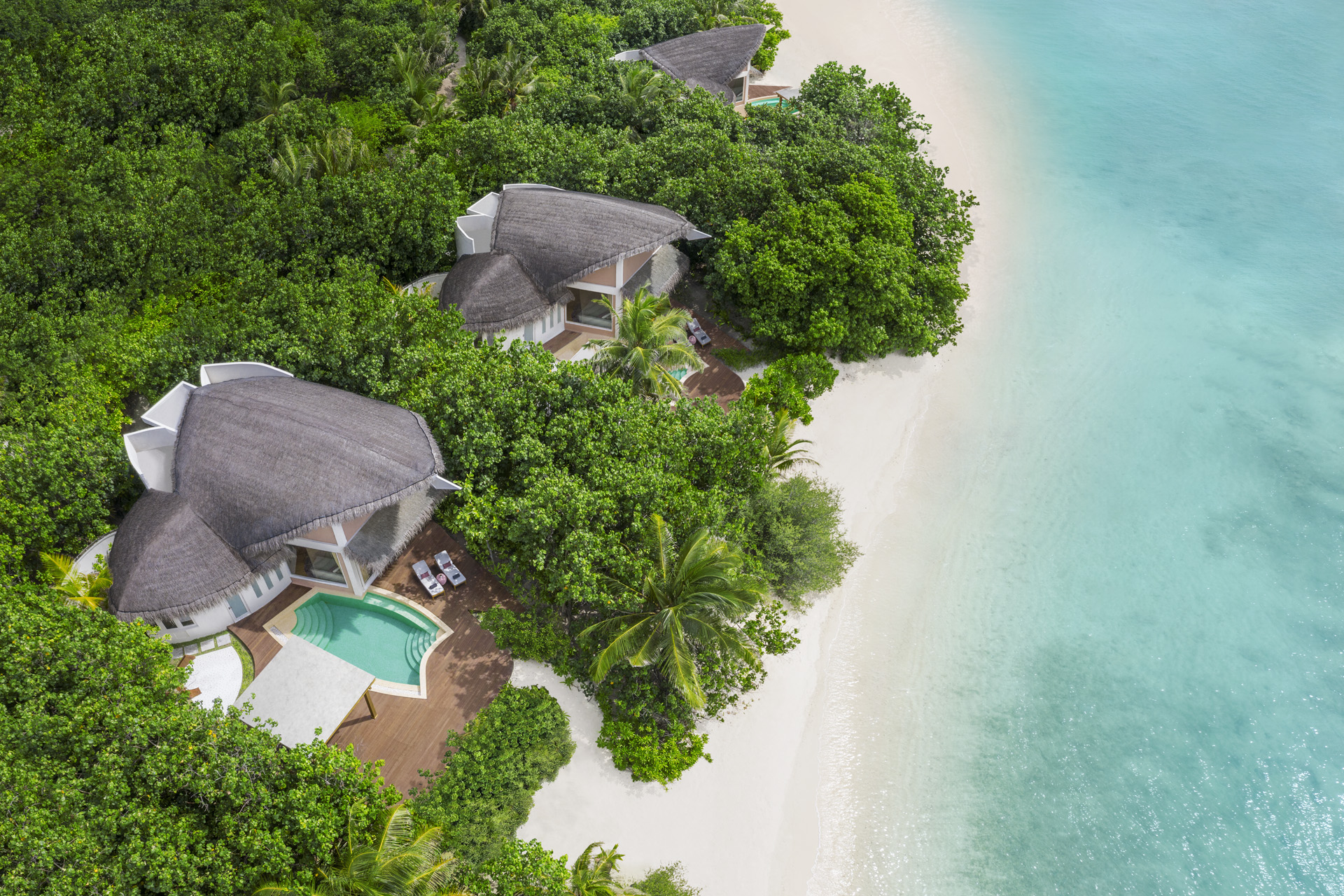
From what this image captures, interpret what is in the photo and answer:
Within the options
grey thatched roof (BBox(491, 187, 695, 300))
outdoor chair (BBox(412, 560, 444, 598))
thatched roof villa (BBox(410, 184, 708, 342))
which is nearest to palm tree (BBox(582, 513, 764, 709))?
outdoor chair (BBox(412, 560, 444, 598))

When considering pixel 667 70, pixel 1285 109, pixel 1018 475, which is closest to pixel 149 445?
pixel 1018 475

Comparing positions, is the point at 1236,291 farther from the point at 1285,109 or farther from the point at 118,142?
→ the point at 118,142

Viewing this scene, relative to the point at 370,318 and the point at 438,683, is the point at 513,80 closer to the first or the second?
the point at 370,318

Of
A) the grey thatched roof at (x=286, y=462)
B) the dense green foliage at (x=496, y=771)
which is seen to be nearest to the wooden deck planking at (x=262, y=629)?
the grey thatched roof at (x=286, y=462)

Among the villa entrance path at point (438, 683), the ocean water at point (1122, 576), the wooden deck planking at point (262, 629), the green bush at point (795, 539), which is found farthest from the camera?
the green bush at point (795, 539)

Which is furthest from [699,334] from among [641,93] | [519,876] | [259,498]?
[519,876]

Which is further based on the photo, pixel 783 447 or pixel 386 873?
pixel 783 447

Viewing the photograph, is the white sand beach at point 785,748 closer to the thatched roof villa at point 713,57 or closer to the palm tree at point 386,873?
the palm tree at point 386,873
